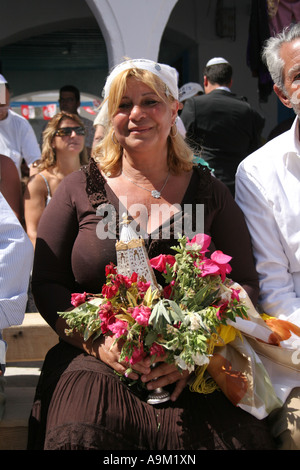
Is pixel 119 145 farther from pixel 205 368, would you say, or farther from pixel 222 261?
pixel 205 368

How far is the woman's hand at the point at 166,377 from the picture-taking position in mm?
A: 2174

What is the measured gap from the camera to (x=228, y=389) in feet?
7.08

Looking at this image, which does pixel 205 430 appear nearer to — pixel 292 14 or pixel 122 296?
pixel 122 296

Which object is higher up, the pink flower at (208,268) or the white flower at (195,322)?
the pink flower at (208,268)

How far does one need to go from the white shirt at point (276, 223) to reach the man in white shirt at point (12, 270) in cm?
112

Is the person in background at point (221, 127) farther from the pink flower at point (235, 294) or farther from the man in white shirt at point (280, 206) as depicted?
the pink flower at point (235, 294)

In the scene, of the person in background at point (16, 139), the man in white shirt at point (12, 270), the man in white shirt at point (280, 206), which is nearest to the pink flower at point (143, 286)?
the man in white shirt at point (12, 270)

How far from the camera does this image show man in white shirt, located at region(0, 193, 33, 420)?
2344mm

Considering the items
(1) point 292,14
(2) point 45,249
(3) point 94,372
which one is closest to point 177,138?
(2) point 45,249

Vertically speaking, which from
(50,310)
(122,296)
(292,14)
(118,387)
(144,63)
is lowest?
(118,387)

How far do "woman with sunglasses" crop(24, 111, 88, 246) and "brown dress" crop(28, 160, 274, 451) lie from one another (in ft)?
5.71

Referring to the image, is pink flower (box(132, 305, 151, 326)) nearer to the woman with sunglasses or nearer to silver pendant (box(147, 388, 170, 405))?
silver pendant (box(147, 388, 170, 405))

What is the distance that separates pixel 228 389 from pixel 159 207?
940mm

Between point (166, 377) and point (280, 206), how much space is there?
107cm
